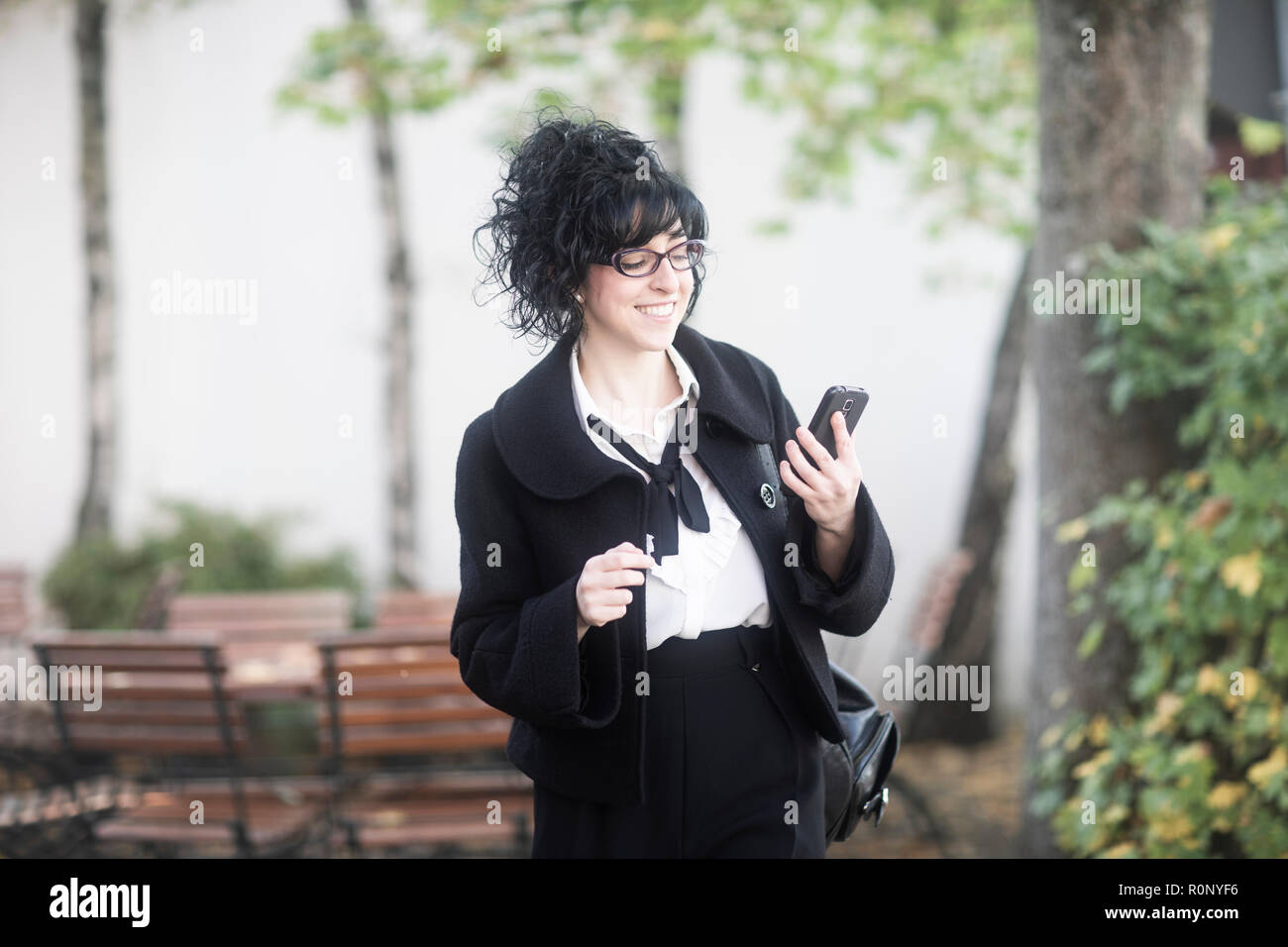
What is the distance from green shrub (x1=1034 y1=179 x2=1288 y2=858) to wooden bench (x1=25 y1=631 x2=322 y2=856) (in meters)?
2.29

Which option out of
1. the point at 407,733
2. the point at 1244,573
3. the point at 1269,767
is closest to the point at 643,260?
the point at 1244,573

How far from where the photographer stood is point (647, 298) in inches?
75.7

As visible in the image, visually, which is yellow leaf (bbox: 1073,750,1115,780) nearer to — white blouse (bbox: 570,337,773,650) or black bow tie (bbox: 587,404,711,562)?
white blouse (bbox: 570,337,773,650)

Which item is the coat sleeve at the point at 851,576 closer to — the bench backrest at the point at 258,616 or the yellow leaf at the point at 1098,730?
the yellow leaf at the point at 1098,730

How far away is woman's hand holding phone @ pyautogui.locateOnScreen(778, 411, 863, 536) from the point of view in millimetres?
1862

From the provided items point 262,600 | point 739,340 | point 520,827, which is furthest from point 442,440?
point 520,827

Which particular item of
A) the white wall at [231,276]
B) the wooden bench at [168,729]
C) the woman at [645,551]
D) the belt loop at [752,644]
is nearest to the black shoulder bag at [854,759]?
the woman at [645,551]

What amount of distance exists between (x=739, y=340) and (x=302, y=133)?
273 centimetres

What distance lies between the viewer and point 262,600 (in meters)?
5.29

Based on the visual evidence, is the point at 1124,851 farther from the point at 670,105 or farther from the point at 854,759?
the point at 670,105

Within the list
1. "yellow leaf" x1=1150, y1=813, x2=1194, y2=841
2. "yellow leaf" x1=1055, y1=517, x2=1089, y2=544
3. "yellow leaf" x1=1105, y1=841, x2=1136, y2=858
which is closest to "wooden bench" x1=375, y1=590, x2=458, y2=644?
A: "yellow leaf" x1=1055, y1=517, x2=1089, y2=544

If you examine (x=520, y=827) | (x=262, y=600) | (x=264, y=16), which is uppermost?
(x=264, y=16)
